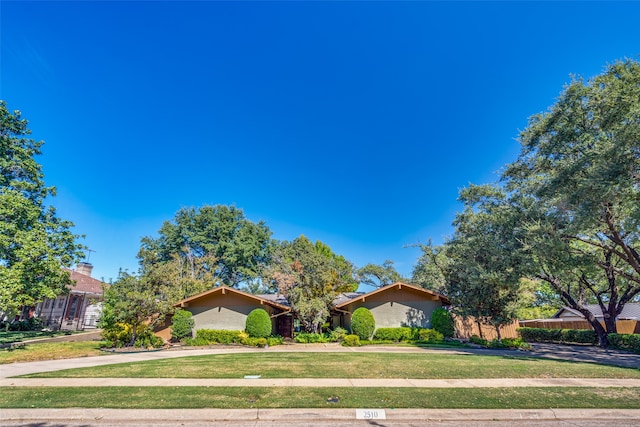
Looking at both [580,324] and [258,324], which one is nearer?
[258,324]

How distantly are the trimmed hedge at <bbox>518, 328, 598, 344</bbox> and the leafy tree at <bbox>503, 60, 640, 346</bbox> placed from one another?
28.2 feet

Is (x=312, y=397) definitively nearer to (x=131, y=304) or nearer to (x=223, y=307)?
(x=131, y=304)

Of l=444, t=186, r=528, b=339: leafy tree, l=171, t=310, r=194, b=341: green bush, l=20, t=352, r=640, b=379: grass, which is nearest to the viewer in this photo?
l=20, t=352, r=640, b=379: grass

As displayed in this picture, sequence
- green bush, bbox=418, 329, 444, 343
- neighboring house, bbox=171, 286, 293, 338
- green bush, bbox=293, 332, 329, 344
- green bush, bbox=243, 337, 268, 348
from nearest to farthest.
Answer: green bush, bbox=243, 337, 268, 348, green bush, bbox=293, 332, 329, 344, green bush, bbox=418, 329, 444, 343, neighboring house, bbox=171, 286, 293, 338

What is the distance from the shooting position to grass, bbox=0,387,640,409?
259 inches

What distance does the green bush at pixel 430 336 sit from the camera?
20.8m

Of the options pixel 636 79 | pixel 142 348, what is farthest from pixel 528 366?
pixel 142 348

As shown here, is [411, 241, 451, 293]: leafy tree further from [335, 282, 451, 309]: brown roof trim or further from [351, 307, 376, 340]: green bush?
[351, 307, 376, 340]: green bush

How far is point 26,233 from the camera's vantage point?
1830 centimetres

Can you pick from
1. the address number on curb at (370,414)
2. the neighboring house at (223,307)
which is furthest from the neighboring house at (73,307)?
the address number on curb at (370,414)

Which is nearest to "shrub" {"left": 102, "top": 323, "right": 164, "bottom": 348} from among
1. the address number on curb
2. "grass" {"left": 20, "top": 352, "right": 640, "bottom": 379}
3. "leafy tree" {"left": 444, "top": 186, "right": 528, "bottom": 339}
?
"grass" {"left": 20, "top": 352, "right": 640, "bottom": 379}

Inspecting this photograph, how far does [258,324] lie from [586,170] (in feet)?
62.4


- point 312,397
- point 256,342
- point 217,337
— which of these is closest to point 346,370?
point 312,397

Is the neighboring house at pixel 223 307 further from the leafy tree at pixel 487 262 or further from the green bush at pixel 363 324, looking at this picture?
the leafy tree at pixel 487 262
